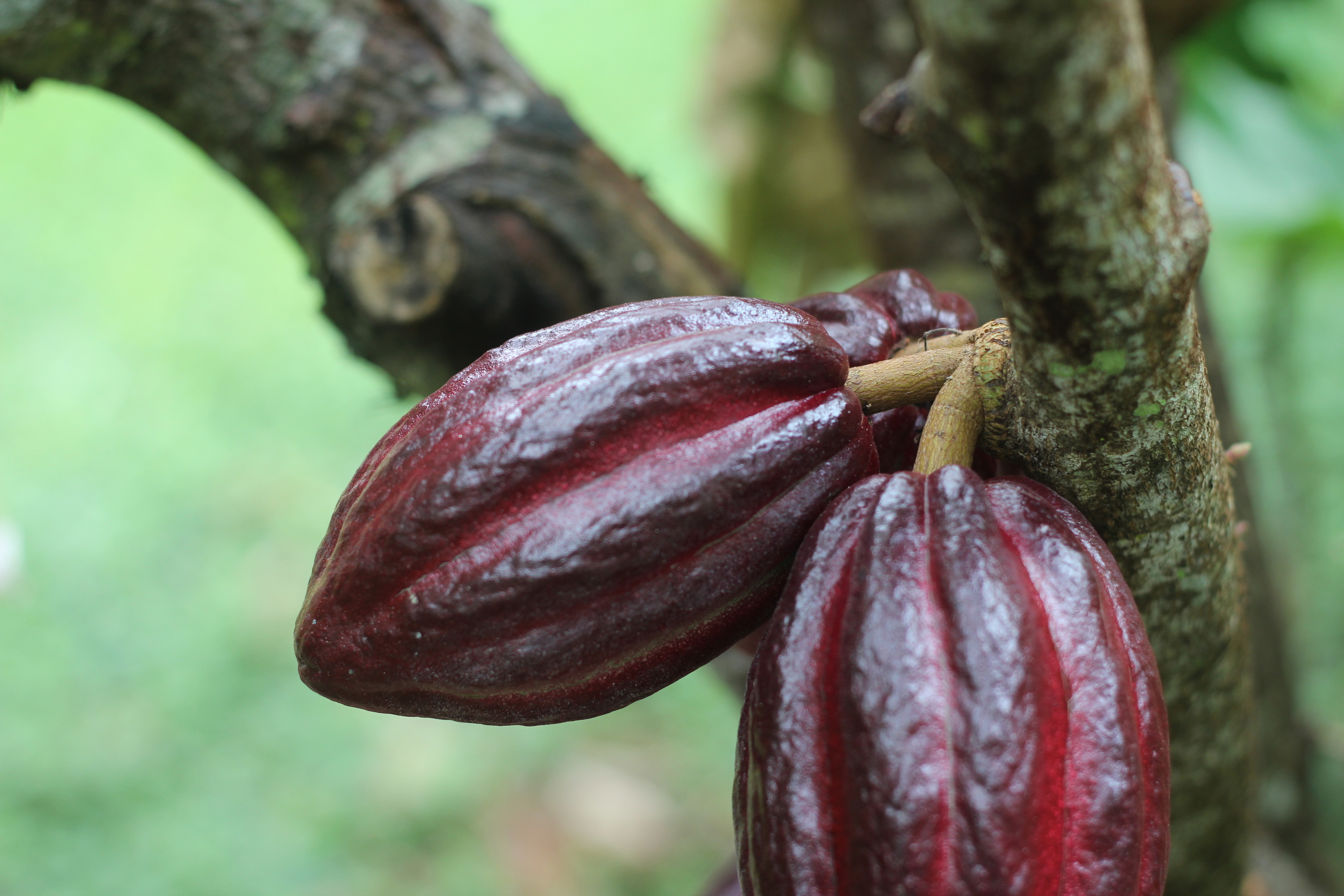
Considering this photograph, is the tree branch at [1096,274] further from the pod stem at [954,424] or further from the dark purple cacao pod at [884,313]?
the dark purple cacao pod at [884,313]

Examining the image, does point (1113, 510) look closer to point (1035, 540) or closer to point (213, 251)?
point (1035, 540)

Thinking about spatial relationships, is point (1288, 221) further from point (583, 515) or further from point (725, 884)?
point (583, 515)

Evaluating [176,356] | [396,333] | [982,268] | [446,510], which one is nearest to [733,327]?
[446,510]

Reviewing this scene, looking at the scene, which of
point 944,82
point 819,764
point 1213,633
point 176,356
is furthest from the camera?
point 176,356

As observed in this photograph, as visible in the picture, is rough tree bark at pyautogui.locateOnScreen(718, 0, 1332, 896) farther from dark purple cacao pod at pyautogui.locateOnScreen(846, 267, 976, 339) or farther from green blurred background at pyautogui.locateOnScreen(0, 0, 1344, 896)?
dark purple cacao pod at pyautogui.locateOnScreen(846, 267, 976, 339)

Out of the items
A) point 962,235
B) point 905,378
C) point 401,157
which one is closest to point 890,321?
point 905,378
